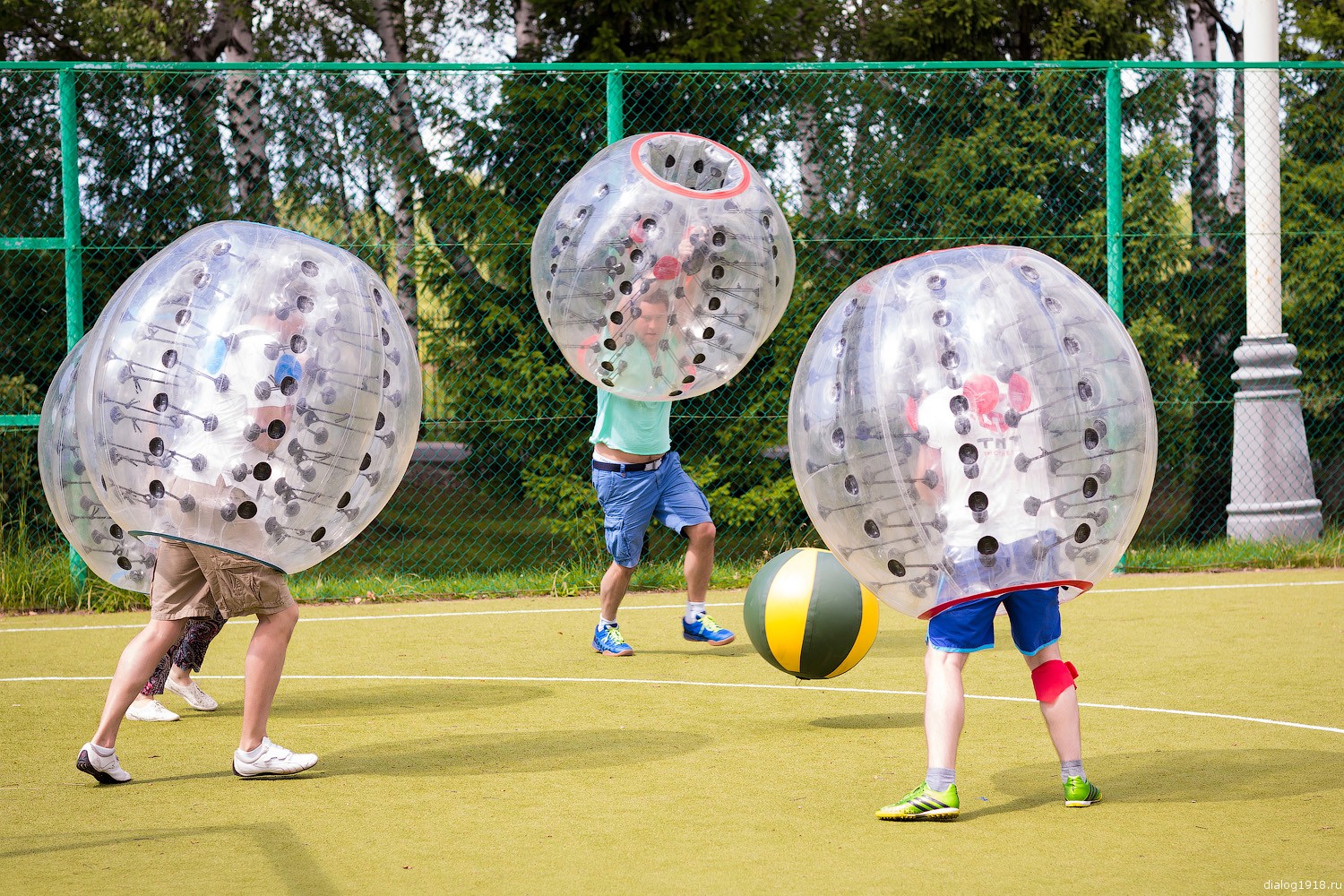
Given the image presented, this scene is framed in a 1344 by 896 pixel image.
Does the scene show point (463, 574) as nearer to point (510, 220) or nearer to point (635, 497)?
point (510, 220)

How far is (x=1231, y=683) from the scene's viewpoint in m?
6.84

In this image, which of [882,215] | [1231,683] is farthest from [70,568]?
[1231,683]

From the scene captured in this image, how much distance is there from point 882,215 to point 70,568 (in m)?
6.37

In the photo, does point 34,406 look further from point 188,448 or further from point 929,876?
point 929,876

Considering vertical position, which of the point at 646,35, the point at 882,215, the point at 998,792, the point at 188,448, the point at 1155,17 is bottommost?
the point at 998,792

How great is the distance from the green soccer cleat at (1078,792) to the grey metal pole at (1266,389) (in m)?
6.81

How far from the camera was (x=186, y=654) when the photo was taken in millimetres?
6535

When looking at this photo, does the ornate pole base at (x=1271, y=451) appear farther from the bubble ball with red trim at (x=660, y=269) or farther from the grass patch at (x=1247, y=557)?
Answer: the bubble ball with red trim at (x=660, y=269)

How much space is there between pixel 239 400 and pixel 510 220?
6.16 m

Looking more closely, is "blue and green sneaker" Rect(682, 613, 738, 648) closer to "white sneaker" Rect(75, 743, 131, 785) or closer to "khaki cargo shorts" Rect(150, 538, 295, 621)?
"khaki cargo shorts" Rect(150, 538, 295, 621)

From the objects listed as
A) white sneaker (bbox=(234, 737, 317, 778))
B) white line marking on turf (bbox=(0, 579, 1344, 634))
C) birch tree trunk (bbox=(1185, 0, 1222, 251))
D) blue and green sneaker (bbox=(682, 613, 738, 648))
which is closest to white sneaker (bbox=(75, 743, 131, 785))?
white sneaker (bbox=(234, 737, 317, 778))

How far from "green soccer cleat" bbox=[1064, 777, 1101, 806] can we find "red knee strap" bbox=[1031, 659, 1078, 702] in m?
0.29

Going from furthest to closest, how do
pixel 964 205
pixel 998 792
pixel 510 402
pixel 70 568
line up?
pixel 964 205 → pixel 510 402 → pixel 70 568 → pixel 998 792

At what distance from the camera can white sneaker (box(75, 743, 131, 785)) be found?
17.3ft
